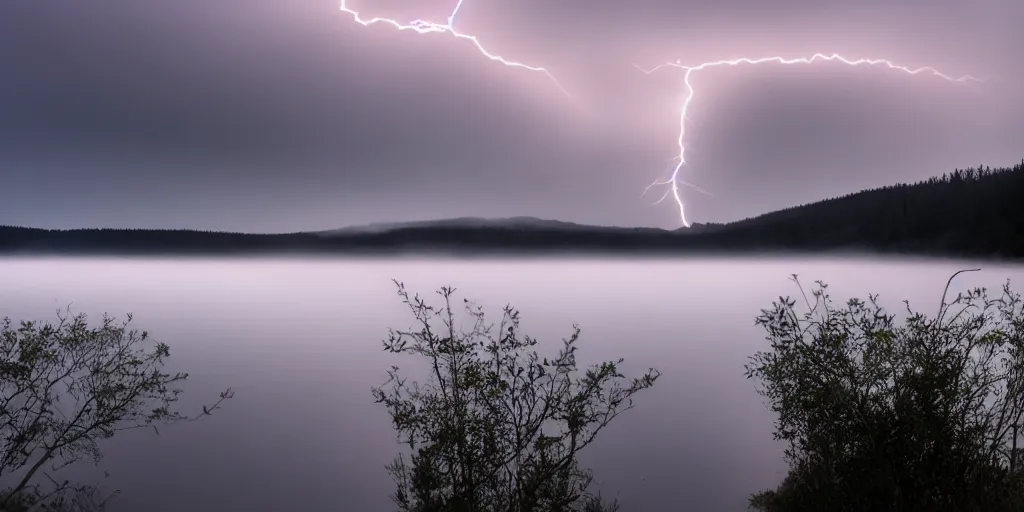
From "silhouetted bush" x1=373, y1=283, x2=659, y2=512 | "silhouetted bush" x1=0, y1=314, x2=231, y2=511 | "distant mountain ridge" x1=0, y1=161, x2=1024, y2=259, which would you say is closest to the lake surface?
"distant mountain ridge" x1=0, y1=161, x2=1024, y2=259

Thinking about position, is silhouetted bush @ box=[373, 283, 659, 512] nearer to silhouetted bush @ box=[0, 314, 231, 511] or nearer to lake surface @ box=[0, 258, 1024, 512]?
silhouetted bush @ box=[0, 314, 231, 511]

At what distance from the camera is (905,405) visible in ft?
28.8

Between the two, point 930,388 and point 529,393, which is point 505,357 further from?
point 930,388

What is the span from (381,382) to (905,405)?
4202cm

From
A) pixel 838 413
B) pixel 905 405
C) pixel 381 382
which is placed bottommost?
pixel 381 382

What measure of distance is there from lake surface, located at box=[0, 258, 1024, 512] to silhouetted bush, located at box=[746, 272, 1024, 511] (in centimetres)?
→ 975

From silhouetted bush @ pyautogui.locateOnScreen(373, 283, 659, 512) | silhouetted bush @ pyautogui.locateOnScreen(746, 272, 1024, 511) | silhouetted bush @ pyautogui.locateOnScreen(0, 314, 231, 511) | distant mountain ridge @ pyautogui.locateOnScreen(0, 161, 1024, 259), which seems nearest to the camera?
silhouetted bush @ pyautogui.locateOnScreen(746, 272, 1024, 511)

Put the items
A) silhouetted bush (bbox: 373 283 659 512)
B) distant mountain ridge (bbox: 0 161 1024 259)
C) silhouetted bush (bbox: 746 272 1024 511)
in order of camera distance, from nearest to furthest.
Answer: silhouetted bush (bbox: 746 272 1024 511) < silhouetted bush (bbox: 373 283 659 512) < distant mountain ridge (bbox: 0 161 1024 259)

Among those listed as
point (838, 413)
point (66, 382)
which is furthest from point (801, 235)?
point (66, 382)

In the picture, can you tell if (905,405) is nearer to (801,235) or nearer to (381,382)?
(801,235)

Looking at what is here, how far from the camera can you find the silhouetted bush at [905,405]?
882 cm

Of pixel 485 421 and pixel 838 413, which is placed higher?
pixel 838 413

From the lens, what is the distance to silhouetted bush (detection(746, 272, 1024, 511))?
8.82 m

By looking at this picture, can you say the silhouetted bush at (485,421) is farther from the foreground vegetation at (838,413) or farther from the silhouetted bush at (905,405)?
the silhouetted bush at (905,405)
